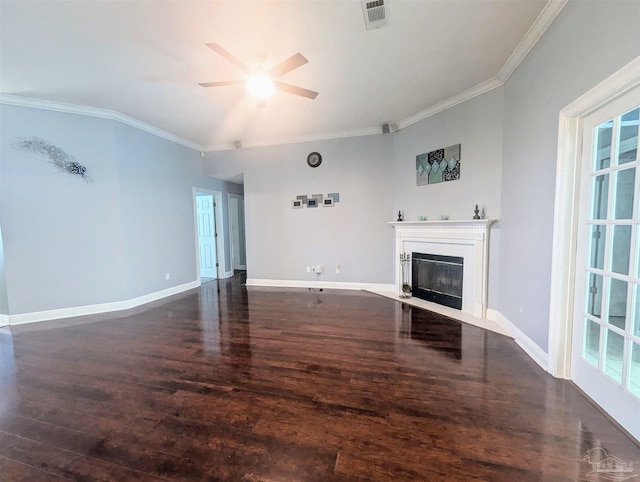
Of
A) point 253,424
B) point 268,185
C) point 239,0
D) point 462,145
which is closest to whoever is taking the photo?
point 253,424

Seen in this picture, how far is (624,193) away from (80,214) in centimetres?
566

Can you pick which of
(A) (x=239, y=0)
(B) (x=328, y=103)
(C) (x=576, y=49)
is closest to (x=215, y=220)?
(B) (x=328, y=103)

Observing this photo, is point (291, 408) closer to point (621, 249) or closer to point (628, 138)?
point (621, 249)

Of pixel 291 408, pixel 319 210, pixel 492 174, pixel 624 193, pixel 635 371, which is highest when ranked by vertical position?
pixel 492 174

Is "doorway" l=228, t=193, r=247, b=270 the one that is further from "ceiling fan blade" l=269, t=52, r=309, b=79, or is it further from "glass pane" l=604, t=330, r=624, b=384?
"glass pane" l=604, t=330, r=624, b=384

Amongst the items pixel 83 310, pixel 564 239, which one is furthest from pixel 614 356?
pixel 83 310

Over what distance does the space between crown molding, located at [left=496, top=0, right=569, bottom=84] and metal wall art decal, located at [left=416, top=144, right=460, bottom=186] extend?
3.09 feet

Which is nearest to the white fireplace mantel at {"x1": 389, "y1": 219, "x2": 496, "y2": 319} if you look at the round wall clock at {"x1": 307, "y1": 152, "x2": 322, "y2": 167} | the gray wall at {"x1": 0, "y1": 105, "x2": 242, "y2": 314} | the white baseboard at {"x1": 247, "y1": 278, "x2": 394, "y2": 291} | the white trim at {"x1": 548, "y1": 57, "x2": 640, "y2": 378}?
the white baseboard at {"x1": 247, "y1": 278, "x2": 394, "y2": 291}

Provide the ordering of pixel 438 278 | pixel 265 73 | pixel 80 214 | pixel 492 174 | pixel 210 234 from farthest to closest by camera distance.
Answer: pixel 210 234 < pixel 438 278 < pixel 80 214 < pixel 492 174 < pixel 265 73

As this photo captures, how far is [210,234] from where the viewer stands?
21.0 ft

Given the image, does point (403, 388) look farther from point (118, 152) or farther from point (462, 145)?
point (118, 152)

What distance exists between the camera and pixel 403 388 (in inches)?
79.3

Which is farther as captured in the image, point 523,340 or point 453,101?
point 453,101

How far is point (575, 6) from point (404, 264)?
10.9 feet
